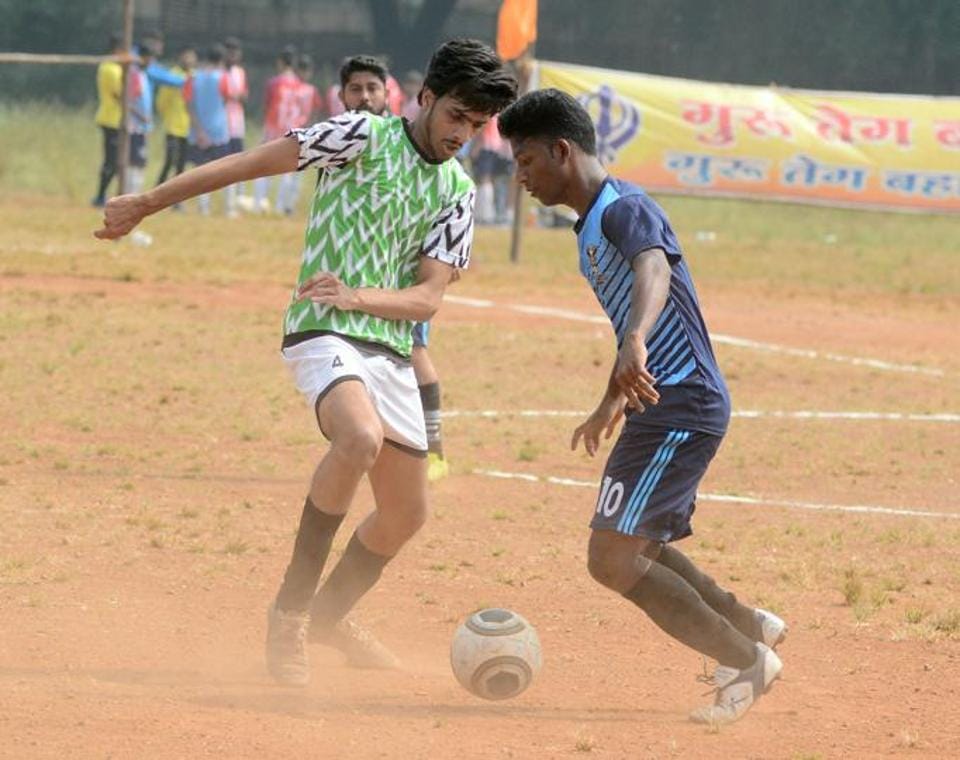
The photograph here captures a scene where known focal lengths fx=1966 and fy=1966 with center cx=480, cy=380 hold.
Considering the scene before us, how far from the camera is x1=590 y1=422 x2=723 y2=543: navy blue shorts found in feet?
19.5

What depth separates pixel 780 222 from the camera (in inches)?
1276

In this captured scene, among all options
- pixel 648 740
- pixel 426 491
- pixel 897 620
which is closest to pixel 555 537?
pixel 897 620

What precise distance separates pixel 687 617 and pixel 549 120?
5.20 ft

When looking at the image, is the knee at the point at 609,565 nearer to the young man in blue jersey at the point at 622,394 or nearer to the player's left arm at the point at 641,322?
the young man in blue jersey at the point at 622,394

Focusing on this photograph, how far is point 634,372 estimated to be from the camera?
217 inches

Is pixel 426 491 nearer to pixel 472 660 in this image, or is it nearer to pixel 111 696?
pixel 472 660

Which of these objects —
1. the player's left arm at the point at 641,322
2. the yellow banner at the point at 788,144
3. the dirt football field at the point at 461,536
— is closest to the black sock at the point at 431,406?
the dirt football field at the point at 461,536

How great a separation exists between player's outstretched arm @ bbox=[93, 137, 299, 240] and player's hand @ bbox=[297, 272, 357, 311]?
0.36m

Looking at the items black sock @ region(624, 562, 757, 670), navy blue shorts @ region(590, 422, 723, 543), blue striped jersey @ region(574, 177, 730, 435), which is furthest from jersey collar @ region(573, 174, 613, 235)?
black sock @ region(624, 562, 757, 670)

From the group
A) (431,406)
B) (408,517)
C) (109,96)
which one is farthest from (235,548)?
(109,96)

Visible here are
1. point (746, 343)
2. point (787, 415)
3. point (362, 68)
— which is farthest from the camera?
point (746, 343)

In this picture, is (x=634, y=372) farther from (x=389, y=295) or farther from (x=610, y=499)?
(x=389, y=295)

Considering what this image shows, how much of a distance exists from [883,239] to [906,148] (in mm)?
7894

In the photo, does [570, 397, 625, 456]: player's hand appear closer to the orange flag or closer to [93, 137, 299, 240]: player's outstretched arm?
[93, 137, 299, 240]: player's outstretched arm
